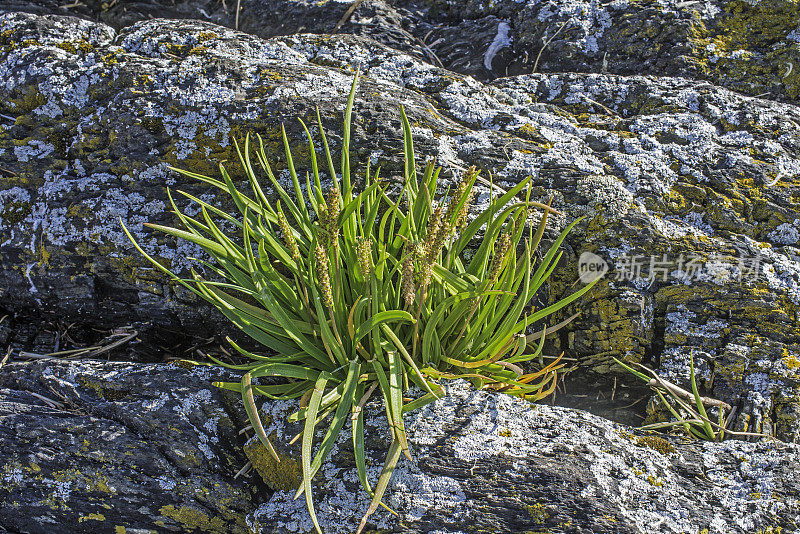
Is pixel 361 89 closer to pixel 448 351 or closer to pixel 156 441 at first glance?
pixel 448 351

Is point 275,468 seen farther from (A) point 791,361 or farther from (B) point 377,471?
(A) point 791,361

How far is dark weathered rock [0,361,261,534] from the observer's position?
2062 millimetres

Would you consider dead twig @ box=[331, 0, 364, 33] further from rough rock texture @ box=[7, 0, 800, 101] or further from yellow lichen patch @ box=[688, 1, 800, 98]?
yellow lichen patch @ box=[688, 1, 800, 98]

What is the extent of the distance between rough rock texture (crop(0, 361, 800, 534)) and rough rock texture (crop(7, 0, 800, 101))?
2581 mm

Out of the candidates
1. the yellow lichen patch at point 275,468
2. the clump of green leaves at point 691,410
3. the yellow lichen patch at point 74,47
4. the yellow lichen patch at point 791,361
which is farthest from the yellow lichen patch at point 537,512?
the yellow lichen patch at point 74,47

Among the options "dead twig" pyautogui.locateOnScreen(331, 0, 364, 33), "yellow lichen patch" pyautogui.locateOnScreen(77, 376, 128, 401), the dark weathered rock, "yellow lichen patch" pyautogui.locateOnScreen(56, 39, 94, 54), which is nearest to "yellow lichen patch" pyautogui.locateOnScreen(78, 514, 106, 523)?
the dark weathered rock

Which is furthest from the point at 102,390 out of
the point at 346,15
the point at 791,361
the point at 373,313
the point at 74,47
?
the point at 346,15

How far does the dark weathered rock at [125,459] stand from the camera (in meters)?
2.06

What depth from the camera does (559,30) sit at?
12.8 ft

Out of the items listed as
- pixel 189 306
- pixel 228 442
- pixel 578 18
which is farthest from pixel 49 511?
pixel 578 18

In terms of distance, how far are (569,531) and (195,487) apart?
1379mm

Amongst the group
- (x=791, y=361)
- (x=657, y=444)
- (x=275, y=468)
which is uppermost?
(x=791, y=361)

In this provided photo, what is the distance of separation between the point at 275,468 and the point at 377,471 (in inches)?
16.0

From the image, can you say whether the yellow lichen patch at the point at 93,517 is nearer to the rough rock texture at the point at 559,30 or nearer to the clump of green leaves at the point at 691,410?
the clump of green leaves at the point at 691,410
